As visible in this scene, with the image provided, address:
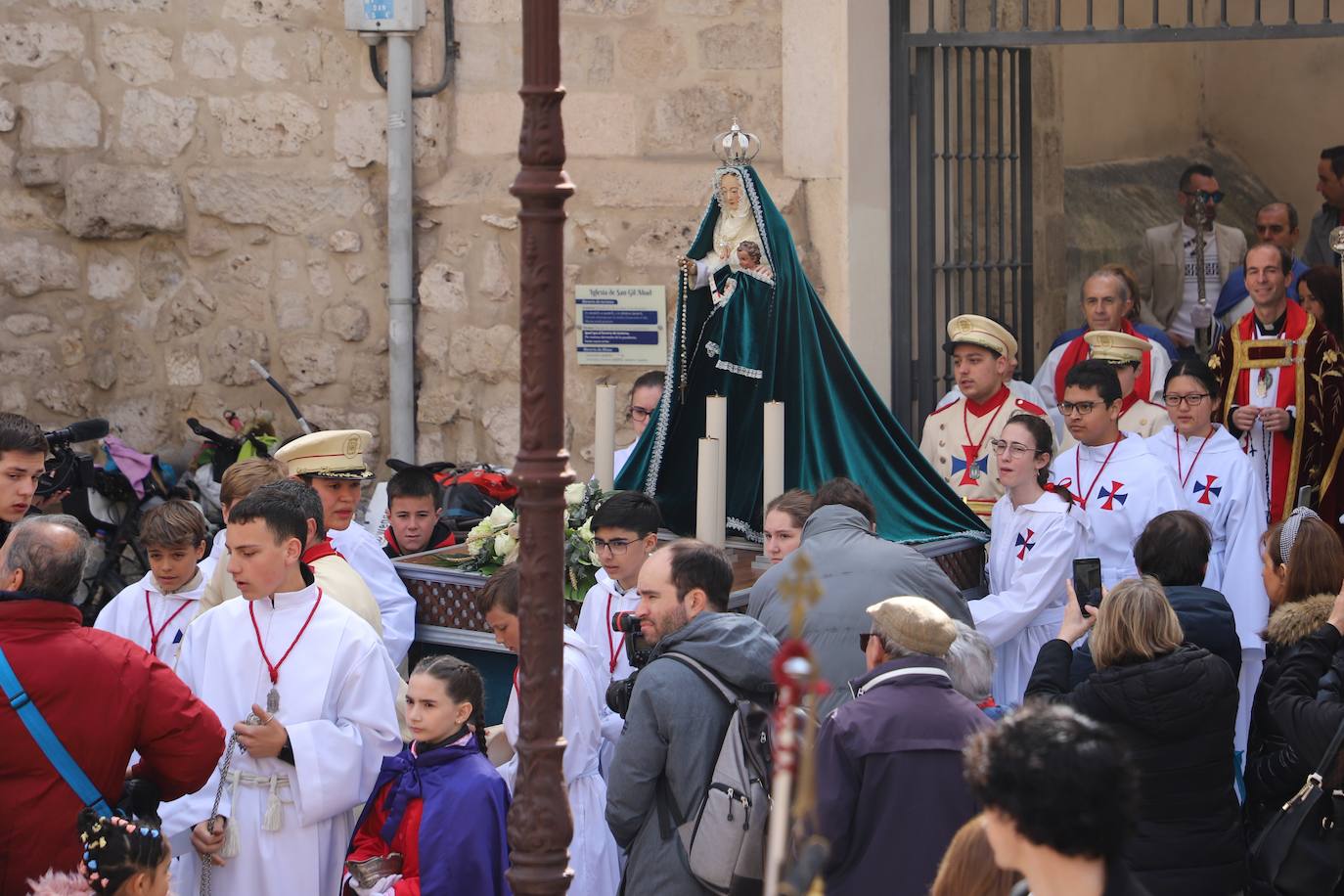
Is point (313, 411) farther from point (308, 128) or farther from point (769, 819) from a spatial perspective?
point (769, 819)

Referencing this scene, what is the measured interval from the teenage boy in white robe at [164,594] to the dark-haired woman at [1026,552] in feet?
8.55

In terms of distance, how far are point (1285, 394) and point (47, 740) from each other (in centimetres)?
549

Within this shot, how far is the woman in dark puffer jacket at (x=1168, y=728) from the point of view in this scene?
4293 mm

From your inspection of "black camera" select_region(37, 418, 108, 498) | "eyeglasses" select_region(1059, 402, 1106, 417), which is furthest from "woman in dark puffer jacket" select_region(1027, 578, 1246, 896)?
"black camera" select_region(37, 418, 108, 498)

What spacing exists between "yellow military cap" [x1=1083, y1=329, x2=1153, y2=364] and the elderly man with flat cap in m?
0.36

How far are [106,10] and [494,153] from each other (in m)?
1.96

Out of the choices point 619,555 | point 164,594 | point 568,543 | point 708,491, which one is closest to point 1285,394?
point 708,491

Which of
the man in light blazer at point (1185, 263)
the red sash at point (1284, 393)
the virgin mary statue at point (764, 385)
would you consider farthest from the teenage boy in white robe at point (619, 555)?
the man in light blazer at point (1185, 263)

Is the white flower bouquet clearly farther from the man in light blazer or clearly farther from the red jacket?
the man in light blazer

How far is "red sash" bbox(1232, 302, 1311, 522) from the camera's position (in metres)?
7.48

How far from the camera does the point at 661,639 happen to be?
418 centimetres

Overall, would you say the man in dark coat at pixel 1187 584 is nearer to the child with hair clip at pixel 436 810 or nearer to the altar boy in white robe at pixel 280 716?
the child with hair clip at pixel 436 810

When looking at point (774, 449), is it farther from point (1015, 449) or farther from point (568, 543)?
point (1015, 449)

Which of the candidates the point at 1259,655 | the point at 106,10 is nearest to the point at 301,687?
the point at 1259,655
